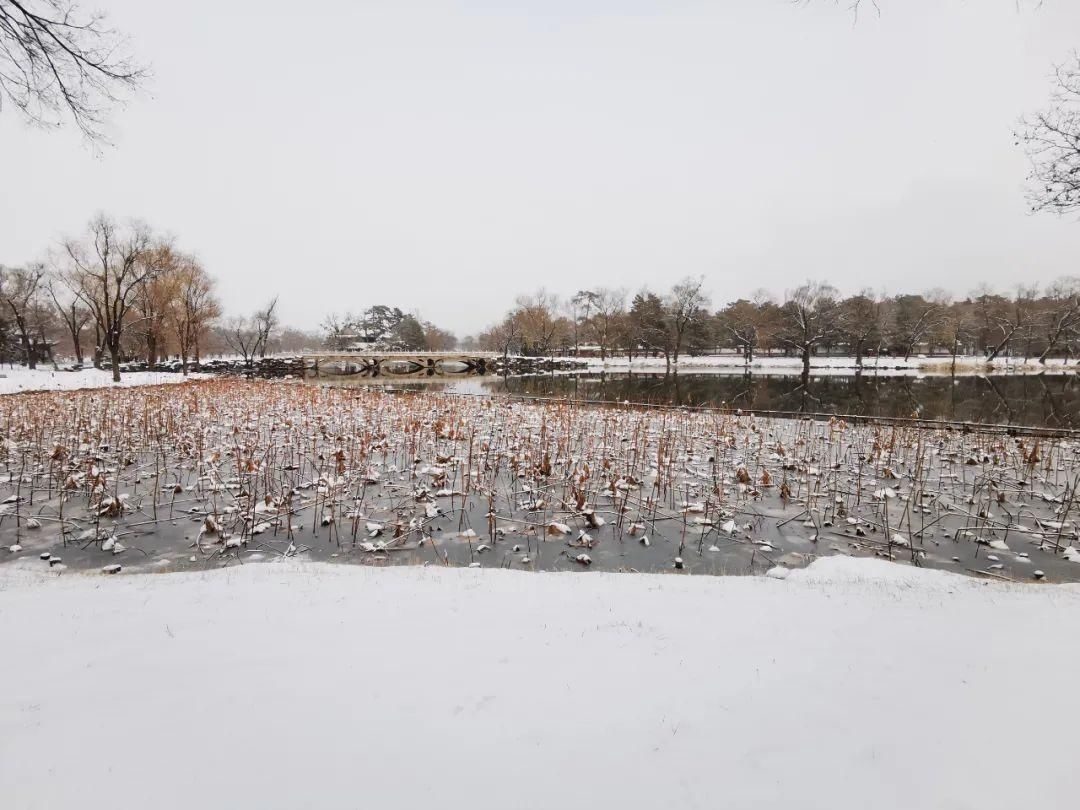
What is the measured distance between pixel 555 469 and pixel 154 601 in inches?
317

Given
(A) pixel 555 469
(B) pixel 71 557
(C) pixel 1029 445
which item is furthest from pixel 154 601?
(C) pixel 1029 445

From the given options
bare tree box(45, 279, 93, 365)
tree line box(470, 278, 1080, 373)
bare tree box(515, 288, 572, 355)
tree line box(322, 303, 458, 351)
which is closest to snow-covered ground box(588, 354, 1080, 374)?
tree line box(470, 278, 1080, 373)

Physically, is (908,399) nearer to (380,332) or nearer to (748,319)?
(748,319)

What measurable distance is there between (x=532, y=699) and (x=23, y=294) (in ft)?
257

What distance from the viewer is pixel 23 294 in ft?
179

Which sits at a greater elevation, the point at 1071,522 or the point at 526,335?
the point at 526,335

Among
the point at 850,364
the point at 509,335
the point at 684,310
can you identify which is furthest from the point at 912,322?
the point at 509,335

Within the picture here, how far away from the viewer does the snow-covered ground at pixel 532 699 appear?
7.78 ft

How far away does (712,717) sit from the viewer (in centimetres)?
291

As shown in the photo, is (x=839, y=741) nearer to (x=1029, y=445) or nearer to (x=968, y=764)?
(x=968, y=764)

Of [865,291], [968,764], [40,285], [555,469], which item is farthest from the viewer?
[865,291]

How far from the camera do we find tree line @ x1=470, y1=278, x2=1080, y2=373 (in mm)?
65500

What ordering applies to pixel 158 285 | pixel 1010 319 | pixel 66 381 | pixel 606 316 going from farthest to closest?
pixel 606 316
pixel 1010 319
pixel 158 285
pixel 66 381

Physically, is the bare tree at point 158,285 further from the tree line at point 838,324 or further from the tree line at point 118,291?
the tree line at point 838,324
